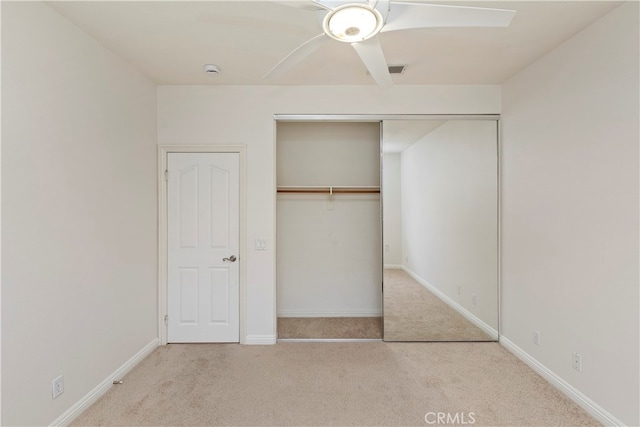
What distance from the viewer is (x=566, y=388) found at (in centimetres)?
230

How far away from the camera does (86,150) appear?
7.16ft

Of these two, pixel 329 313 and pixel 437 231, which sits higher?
pixel 437 231

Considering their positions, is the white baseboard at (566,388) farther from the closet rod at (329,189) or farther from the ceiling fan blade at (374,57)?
the ceiling fan blade at (374,57)

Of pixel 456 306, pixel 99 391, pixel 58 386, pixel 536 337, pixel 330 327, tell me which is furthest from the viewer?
pixel 330 327

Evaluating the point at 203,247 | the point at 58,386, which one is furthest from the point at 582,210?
the point at 58,386

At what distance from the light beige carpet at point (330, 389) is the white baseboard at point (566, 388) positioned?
49mm

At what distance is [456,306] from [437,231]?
810mm

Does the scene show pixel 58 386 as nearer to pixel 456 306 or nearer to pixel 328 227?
pixel 328 227

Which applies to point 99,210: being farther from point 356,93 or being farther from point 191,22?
point 356,93

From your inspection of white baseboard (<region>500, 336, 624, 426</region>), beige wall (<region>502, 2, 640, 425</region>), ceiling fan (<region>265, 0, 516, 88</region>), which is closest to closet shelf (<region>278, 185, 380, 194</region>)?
beige wall (<region>502, 2, 640, 425</region>)

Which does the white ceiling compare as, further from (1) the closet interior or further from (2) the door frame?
(1) the closet interior

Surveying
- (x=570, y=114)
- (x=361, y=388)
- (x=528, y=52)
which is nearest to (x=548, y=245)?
(x=570, y=114)

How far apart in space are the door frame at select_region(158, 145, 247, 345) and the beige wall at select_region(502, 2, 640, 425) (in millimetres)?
2599

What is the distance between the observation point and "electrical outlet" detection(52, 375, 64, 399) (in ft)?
6.31
